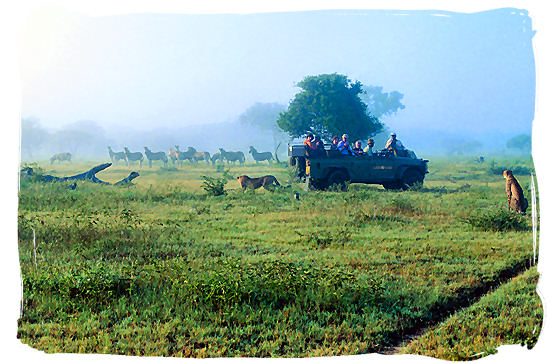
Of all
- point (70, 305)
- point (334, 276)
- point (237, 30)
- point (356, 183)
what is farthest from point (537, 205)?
point (70, 305)

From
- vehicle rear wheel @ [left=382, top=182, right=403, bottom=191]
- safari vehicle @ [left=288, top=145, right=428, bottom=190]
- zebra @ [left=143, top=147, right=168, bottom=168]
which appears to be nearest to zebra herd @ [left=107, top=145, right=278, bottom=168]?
zebra @ [left=143, top=147, right=168, bottom=168]

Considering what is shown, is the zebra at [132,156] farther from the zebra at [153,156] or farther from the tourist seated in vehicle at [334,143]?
the tourist seated in vehicle at [334,143]

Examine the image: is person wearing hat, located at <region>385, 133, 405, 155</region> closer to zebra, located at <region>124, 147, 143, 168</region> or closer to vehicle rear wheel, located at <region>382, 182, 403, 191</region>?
vehicle rear wheel, located at <region>382, 182, 403, 191</region>

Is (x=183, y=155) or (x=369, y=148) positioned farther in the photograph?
(x=369, y=148)

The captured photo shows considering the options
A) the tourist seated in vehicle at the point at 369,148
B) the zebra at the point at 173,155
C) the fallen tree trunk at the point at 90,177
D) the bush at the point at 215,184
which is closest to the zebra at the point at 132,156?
the fallen tree trunk at the point at 90,177

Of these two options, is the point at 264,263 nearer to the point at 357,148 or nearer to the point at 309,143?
the point at 309,143

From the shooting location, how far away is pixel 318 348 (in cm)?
316

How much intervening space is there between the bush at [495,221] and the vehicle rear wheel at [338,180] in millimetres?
1010

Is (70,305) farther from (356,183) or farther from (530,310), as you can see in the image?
(530,310)

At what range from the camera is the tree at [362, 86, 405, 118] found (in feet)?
12.7

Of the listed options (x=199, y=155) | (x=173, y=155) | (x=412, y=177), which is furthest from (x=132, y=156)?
(x=412, y=177)

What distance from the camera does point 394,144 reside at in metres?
4.14

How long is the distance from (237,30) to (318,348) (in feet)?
7.89

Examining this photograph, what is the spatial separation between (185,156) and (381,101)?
157 centimetres
